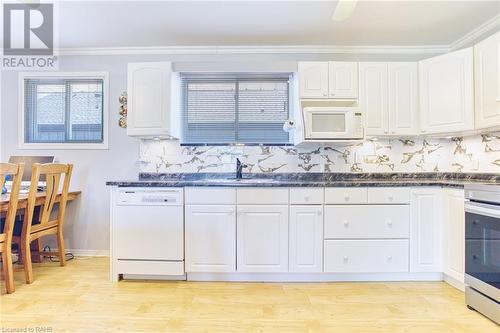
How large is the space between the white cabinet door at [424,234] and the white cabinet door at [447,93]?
0.66 metres

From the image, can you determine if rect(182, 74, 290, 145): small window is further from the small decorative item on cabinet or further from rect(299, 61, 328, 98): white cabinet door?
the small decorative item on cabinet

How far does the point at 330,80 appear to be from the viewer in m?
2.97

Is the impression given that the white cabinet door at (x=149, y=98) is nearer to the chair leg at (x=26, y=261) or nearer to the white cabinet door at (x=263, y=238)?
the white cabinet door at (x=263, y=238)

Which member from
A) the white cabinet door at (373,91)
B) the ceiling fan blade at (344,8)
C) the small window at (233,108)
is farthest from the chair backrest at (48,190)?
the white cabinet door at (373,91)

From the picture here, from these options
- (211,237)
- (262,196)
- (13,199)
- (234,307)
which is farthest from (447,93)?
(13,199)

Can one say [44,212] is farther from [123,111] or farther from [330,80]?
[330,80]

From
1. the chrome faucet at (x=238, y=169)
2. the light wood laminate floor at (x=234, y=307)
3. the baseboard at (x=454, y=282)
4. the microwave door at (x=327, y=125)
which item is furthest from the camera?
the chrome faucet at (x=238, y=169)

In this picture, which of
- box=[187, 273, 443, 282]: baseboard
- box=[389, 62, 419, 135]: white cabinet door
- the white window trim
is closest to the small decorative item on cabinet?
the white window trim

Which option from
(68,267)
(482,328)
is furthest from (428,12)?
(68,267)

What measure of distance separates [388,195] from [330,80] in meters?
1.24

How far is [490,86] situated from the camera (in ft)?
8.00

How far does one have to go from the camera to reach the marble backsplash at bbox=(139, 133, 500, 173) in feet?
10.7

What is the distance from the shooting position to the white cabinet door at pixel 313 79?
2967 millimetres

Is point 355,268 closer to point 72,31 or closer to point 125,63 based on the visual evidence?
point 125,63
